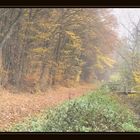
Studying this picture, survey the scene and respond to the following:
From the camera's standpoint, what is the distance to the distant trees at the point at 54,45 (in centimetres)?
363

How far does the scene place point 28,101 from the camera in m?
3.61

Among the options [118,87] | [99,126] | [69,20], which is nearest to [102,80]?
[118,87]

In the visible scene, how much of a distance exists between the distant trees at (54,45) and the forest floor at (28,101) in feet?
0.25

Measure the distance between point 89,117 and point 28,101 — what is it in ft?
2.00

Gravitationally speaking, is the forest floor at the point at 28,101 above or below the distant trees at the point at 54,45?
below

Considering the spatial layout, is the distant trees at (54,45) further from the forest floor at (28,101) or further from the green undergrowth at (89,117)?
the green undergrowth at (89,117)

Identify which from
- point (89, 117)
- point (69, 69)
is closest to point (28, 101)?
point (69, 69)

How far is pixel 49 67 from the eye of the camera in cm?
365

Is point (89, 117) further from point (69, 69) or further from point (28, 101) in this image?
point (28, 101)

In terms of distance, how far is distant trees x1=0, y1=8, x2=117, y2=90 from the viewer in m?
3.63

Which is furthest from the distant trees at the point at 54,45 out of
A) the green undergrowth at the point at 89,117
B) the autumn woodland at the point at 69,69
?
the green undergrowth at the point at 89,117

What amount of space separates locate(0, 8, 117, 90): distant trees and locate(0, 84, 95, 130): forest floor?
0.25ft

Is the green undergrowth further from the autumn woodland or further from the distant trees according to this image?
the distant trees
